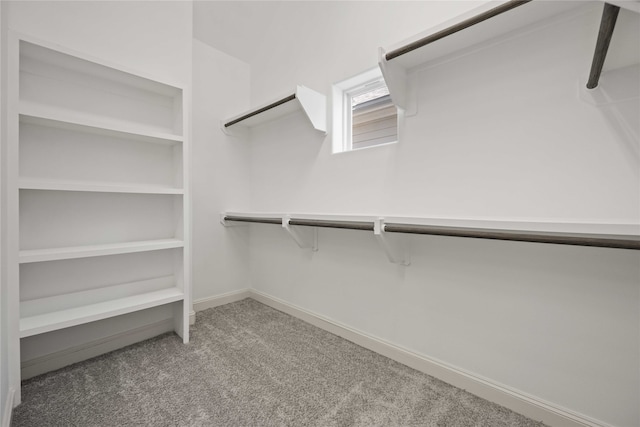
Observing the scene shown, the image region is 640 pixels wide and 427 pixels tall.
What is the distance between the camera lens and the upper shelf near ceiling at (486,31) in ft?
3.14

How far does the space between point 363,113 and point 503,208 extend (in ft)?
3.71

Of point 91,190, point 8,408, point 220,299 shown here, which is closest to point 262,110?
point 91,190

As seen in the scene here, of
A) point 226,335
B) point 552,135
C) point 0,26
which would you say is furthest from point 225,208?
point 552,135

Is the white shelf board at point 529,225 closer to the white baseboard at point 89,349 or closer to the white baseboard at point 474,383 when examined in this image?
the white baseboard at point 474,383

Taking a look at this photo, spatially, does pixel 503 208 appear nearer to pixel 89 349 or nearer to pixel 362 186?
pixel 362 186

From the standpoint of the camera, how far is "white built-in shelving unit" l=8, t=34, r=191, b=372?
1423mm

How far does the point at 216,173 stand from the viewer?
8.30 feet

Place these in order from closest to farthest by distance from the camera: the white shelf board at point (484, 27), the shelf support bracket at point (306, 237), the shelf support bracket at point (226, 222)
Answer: the white shelf board at point (484, 27) → the shelf support bracket at point (306, 237) → the shelf support bracket at point (226, 222)

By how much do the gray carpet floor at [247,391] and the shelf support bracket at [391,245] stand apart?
0.62 m

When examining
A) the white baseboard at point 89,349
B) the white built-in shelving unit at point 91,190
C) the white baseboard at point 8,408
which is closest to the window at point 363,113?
the white built-in shelving unit at point 91,190

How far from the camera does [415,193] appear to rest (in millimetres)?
1562

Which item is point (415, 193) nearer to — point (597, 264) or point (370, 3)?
point (597, 264)

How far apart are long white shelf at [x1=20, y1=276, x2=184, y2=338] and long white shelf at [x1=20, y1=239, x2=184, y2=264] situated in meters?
0.30

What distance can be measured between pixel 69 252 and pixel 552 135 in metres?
2.37
